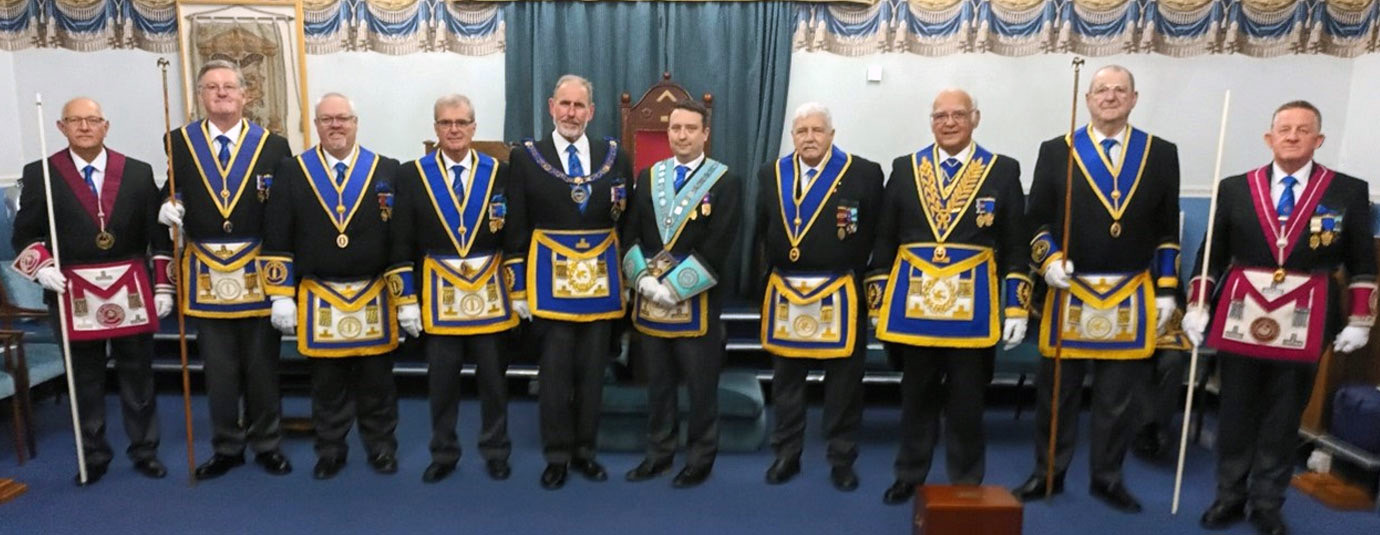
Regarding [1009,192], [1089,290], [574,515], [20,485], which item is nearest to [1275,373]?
[1089,290]

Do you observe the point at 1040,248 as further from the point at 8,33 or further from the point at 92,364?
the point at 8,33

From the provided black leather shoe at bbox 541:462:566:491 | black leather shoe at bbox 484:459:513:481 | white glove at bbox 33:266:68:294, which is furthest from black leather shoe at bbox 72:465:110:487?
black leather shoe at bbox 541:462:566:491

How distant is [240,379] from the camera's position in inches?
131

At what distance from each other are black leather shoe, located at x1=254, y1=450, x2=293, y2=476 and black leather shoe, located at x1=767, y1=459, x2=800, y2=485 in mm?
1840

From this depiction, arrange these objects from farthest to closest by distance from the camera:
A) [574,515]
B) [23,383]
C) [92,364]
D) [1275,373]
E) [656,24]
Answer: [656,24] → [23,383] → [92,364] → [574,515] → [1275,373]

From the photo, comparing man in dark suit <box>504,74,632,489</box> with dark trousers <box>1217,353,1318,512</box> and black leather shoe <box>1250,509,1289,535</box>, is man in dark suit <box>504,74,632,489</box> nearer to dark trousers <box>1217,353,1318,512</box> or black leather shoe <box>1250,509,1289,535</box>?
dark trousers <box>1217,353,1318,512</box>

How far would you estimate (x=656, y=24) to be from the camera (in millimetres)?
5164

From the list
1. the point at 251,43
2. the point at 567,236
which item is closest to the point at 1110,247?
the point at 567,236

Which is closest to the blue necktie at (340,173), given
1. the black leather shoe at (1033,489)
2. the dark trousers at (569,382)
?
A: the dark trousers at (569,382)

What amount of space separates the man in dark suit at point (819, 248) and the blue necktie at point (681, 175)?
28 centimetres

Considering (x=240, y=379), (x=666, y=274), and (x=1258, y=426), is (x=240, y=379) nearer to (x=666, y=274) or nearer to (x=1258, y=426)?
(x=666, y=274)

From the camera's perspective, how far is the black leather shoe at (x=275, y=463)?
3340 mm

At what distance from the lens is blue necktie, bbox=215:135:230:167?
307 cm

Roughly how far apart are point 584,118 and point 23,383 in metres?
2.50
